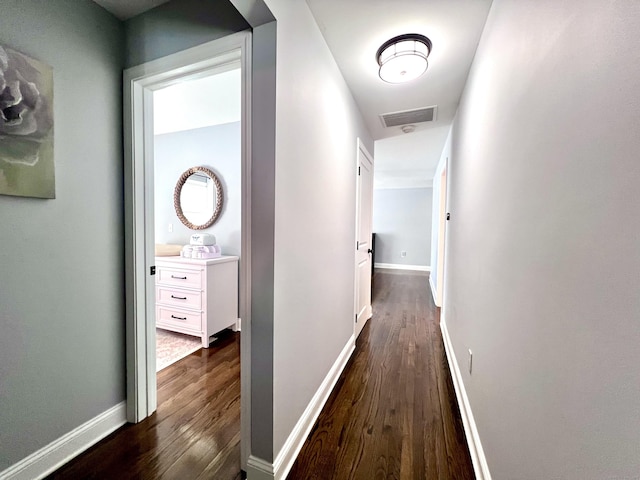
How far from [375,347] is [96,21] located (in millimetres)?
3116

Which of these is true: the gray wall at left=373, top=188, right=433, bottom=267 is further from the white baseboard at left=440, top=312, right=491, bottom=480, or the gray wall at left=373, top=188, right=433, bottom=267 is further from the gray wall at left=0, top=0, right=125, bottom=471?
the gray wall at left=0, top=0, right=125, bottom=471

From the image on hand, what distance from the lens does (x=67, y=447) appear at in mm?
1268

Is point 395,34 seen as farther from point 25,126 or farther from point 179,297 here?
point 179,297

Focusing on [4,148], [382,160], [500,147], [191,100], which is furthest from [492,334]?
[382,160]

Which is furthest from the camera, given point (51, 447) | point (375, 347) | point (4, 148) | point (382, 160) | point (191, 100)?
point (382, 160)

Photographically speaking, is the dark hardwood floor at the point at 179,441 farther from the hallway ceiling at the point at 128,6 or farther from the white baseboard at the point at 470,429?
the hallway ceiling at the point at 128,6

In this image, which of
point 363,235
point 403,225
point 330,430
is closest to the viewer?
point 330,430

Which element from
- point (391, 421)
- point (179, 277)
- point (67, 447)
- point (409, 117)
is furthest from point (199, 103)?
point (391, 421)

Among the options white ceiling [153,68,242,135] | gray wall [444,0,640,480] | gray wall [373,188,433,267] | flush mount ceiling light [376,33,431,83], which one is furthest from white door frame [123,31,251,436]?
gray wall [373,188,433,267]

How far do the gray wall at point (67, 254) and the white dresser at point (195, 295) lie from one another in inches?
38.8

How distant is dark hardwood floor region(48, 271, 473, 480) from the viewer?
124cm

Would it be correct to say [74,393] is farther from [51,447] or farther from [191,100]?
[191,100]

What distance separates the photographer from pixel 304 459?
129 cm

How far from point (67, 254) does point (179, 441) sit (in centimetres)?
116
